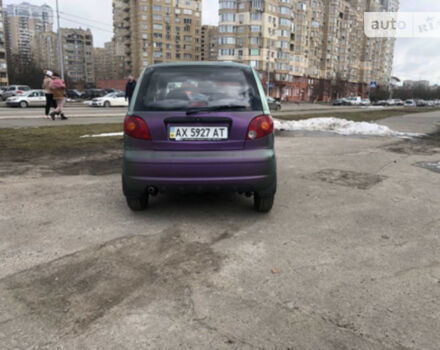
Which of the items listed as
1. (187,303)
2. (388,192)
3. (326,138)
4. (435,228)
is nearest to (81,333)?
(187,303)

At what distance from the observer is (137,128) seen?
12.4 feet

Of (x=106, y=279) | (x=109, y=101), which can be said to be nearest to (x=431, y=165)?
(x=106, y=279)

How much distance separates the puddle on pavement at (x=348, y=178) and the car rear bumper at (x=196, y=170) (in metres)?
2.59

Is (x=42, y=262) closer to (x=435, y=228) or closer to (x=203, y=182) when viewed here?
(x=203, y=182)

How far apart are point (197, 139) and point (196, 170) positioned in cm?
31

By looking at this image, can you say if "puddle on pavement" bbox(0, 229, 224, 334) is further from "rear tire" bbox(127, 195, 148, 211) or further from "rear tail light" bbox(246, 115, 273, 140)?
"rear tail light" bbox(246, 115, 273, 140)

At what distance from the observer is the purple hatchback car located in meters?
3.73

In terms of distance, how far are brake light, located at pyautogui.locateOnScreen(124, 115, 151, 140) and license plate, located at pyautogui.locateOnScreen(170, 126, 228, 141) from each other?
0.26 meters

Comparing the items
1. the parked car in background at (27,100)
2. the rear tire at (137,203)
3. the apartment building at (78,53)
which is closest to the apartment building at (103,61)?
the apartment building at (78,53)

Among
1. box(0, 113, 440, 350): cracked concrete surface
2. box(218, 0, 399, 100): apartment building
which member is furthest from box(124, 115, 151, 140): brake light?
box(218, 0, 399, 100): apartment building

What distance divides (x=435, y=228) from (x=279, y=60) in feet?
282

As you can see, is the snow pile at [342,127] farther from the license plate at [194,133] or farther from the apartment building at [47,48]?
the apartment building at [47,48]

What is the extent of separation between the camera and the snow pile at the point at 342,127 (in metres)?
13.4

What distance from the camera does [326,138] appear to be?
39.1 feet
